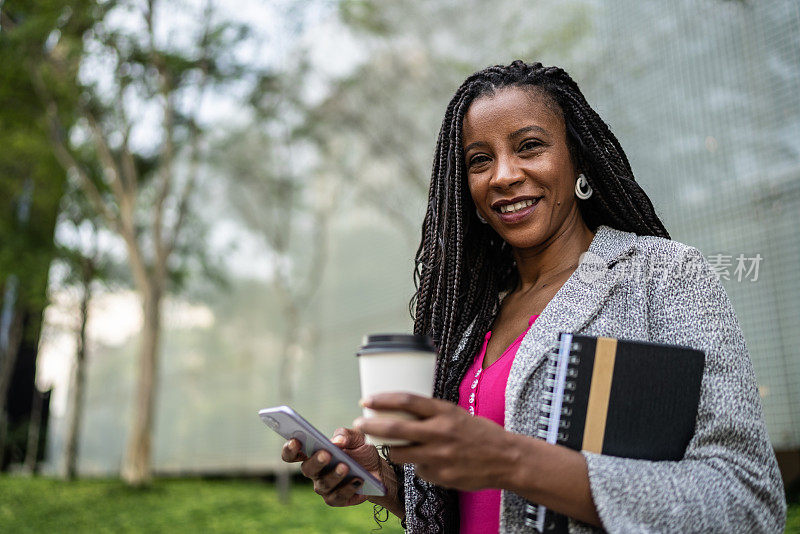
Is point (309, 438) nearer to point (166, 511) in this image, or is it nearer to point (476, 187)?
point (476, 187)

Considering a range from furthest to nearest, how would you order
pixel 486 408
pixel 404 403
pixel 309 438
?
pixel 486 408
pixel 309 438
pixel 404 403

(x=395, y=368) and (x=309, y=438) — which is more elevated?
(x=395, y=368)

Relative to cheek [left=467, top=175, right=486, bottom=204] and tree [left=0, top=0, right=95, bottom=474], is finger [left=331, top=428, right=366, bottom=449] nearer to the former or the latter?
cheek [left=467, top=175, right=486, bottom=204]

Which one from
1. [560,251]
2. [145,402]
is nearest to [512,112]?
[560,251]

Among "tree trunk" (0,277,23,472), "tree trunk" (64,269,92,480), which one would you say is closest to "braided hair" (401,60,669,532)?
"tree trunk" (64,269,92,480)

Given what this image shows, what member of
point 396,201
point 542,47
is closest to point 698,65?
point 542,47

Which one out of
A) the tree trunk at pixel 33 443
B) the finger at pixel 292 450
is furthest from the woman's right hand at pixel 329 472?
the tree trunk at pixel 33 443

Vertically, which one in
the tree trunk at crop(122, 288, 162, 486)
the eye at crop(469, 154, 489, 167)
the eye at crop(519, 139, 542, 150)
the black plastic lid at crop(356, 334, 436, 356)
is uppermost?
the eye at crop(519, 139, 542, 150)

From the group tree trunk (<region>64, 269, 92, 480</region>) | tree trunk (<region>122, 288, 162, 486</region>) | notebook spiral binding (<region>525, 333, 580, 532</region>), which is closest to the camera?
notebook spiral binding (<region>525, 333, 580, 532</region>)

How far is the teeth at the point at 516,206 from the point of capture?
1521 millimetres

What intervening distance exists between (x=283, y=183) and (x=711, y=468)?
11816 mm

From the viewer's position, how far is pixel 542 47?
7523mm

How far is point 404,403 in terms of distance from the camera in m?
0.89

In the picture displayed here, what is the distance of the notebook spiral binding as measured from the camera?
114 centimetres
